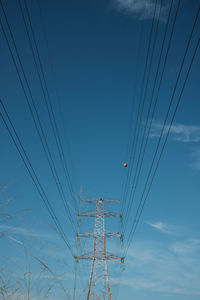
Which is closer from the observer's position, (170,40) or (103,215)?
(170,40)

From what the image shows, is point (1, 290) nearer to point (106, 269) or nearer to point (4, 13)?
point (4, 13)

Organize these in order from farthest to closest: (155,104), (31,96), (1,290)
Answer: (31,96)
(155,104)
(1,290)

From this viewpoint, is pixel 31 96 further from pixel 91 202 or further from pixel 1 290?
pixel 91 202

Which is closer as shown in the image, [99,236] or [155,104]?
[155,104]

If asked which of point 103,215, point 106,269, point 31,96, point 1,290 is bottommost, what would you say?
point 1,290

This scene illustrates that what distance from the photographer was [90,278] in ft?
70.1

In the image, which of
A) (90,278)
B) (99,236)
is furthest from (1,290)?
(99,236)

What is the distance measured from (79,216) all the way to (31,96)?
18.7 m

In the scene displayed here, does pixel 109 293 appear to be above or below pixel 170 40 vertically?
below

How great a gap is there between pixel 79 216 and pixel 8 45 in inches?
822

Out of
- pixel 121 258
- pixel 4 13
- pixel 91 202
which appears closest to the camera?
pixel 4 13

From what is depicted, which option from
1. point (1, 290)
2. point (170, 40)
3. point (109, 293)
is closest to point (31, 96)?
point (170, 40)

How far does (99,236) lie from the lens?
24719 millimetres

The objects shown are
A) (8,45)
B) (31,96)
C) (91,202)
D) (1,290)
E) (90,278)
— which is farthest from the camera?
(91,202)
